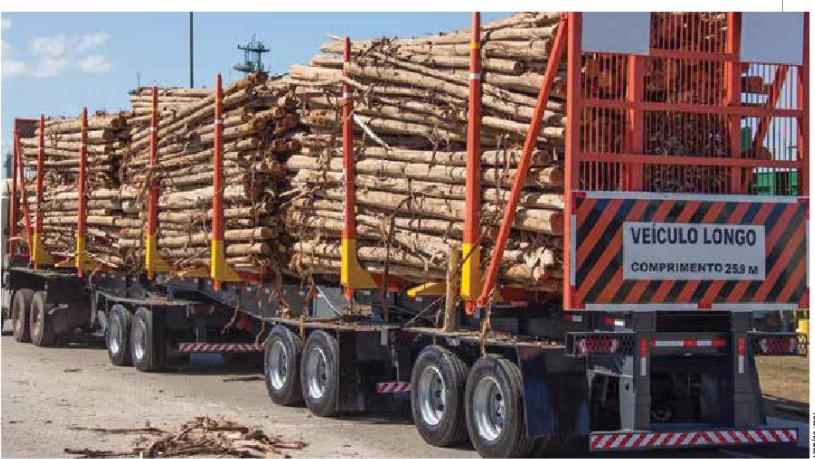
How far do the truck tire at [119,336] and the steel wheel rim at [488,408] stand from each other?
9104mm

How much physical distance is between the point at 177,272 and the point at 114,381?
166 centimetres

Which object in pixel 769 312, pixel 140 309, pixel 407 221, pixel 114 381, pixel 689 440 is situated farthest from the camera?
pixel 140 309

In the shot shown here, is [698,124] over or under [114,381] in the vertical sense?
over

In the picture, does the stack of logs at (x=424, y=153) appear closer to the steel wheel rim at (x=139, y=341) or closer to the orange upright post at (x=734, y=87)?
the orange upright post at (x=734, y=87)

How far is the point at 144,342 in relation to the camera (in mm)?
17578

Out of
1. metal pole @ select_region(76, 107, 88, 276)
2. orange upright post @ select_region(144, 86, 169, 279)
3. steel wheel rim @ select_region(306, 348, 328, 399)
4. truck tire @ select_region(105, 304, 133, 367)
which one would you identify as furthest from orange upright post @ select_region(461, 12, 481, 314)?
metal pole @ select_region(76, 107, 88, 276)

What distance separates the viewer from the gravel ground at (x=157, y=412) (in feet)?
36.0

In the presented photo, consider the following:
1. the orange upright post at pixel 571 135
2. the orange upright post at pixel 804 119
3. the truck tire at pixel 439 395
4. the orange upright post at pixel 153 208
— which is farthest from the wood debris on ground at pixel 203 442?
the orange upright post at pixel 153 208

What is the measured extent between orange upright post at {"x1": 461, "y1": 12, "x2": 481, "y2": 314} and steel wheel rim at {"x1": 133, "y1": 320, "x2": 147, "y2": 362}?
8149mm

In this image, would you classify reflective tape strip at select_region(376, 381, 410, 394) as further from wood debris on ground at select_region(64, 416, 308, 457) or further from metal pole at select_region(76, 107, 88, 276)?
metal pole at select_region(76, 107, 88, 276)

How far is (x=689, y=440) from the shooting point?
982 centimetres

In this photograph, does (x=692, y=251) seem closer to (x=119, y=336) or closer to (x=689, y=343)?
(x=689, y=343)

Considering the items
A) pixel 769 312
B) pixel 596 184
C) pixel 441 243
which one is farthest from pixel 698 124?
pixel 441 243

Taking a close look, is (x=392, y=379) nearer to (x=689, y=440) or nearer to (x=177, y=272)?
(x=689, y=440)
